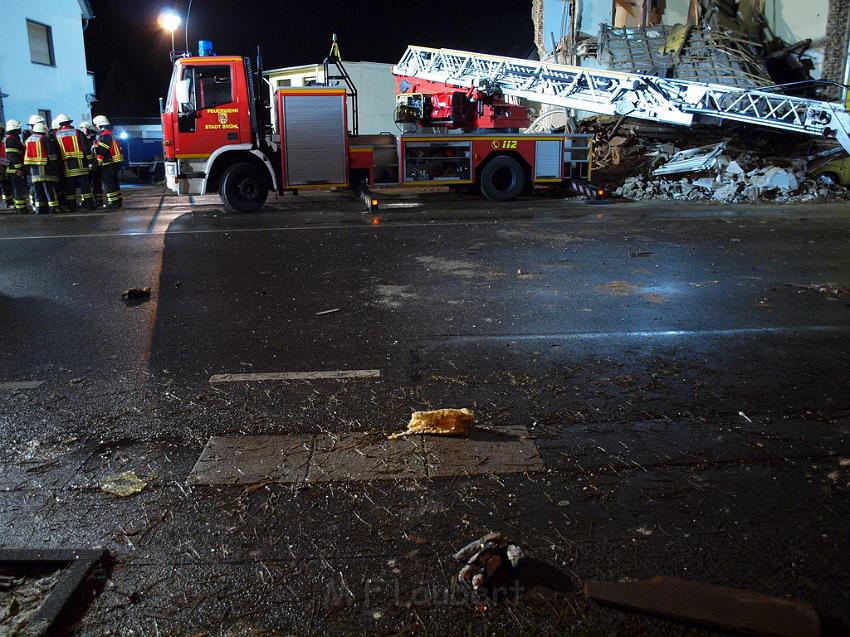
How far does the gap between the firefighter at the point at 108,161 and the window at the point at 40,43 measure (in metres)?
12.8

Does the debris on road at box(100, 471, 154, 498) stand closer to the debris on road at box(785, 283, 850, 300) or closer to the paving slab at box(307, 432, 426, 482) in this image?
the paving slab at box(307, 432, 426, 482)

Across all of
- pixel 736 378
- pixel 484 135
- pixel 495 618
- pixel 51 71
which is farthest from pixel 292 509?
pixel 51 71

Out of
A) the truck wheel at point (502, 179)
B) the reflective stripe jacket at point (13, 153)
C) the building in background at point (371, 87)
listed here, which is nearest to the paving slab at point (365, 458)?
the truck wheel at point (502, 179)

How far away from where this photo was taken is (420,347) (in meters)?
5.39

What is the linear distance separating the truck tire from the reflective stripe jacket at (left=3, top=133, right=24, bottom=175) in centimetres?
469

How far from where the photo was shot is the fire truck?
1295 cm

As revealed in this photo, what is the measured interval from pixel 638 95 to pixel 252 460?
1457 cm

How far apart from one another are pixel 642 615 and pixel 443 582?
28.3 inches

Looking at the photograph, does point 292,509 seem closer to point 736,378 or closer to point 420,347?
point 420,347

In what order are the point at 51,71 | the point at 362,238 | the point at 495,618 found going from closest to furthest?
the point at 495,618
the point at 362,238
the point at 51,71

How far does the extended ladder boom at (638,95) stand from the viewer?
1465cm

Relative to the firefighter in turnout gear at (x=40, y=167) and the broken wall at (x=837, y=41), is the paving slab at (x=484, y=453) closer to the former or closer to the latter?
the firefighter in turnout gear at (x=40, y=167)

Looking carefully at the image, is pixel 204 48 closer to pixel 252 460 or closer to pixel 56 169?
pixel 56 169

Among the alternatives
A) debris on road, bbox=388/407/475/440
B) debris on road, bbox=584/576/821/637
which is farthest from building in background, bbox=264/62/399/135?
debris on road, bbox=584/576/821/637
